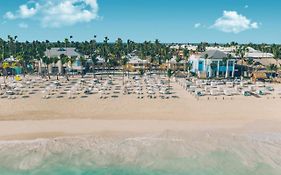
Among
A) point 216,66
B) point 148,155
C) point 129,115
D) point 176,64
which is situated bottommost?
point 148,155

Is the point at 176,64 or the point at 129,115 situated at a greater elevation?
the point at 176,64

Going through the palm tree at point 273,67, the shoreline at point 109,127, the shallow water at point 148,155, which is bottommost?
the shallow water at point 148,155

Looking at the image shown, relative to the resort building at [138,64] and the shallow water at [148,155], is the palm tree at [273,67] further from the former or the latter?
the shallow water at [148,155]

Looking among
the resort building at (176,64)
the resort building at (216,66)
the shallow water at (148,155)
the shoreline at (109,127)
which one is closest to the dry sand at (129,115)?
the shoreline at (109,127)

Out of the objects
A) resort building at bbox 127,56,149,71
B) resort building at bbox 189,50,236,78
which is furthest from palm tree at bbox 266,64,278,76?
resort building at bbox 127,56,149,71

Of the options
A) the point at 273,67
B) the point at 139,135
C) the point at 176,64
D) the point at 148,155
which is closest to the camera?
the point at 148,155

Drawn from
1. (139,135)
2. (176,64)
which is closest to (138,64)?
(176,64)

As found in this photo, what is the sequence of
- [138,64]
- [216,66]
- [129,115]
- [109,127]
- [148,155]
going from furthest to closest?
[138,64], [216,66], [129,115], [109,127], [148,155]

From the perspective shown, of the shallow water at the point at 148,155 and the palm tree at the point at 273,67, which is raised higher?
the palm tree at the point at 273,67

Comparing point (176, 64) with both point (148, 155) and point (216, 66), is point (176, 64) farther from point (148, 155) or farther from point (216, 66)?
point (148, 155)
